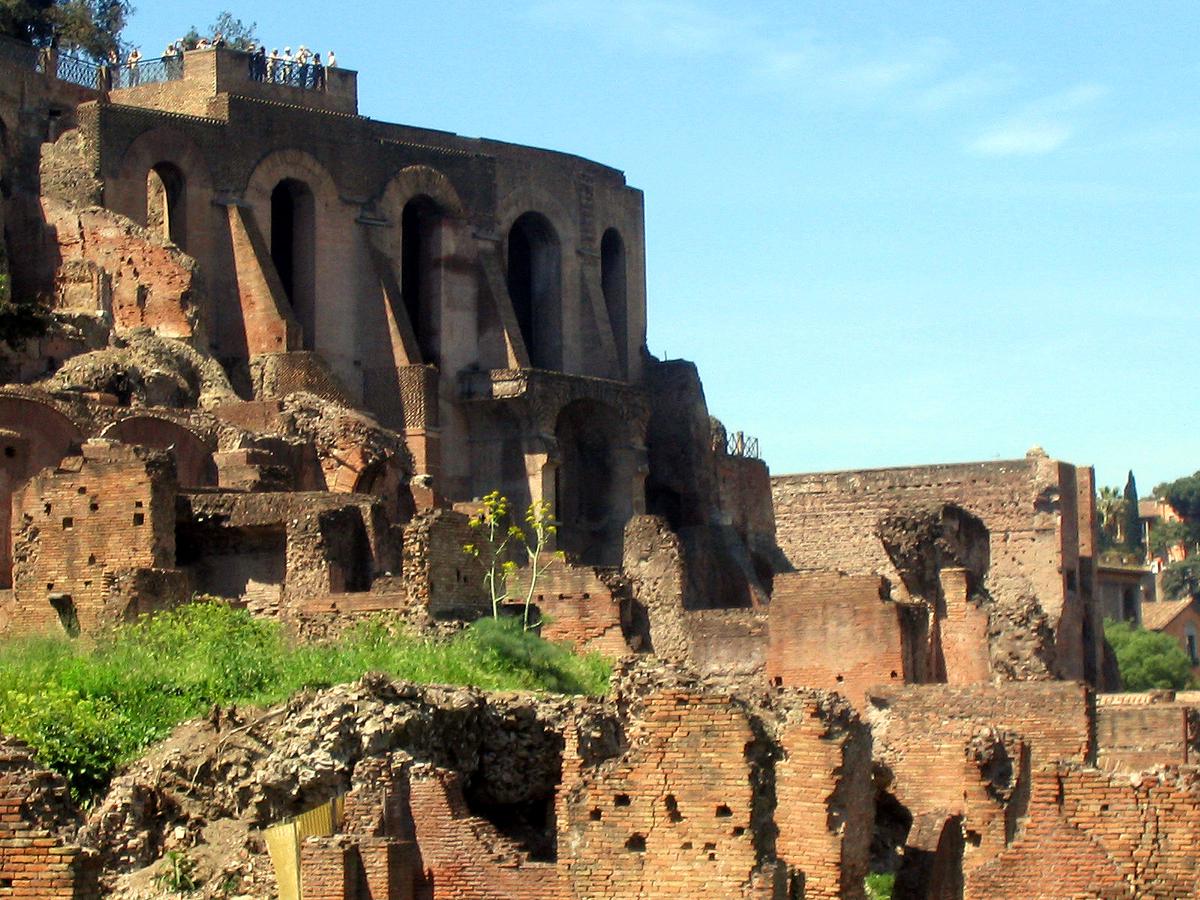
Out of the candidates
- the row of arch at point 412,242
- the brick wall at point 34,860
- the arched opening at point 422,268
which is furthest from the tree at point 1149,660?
the brick wall at point 34,860

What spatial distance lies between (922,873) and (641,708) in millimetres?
2509

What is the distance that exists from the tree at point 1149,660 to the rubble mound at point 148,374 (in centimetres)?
2389

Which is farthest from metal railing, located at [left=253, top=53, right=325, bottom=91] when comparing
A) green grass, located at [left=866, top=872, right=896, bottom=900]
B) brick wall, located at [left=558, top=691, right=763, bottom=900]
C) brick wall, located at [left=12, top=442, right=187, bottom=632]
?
brick wall, located at [left=558, top=691, right=763, bottom=900]

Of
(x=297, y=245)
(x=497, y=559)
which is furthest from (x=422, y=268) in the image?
(x=497, y=559)

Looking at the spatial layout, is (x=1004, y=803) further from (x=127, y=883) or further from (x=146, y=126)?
(x=146, y=126)

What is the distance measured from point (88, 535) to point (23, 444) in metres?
2.84

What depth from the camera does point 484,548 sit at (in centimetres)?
3022

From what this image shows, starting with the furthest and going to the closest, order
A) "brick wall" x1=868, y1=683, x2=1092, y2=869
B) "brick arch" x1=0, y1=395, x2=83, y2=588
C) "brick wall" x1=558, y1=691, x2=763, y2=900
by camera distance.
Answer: "brick arch" x1=0, y1=395, x2=83, y2=588 < "brick wall" x1=868, y1=683, x2=1092, y2=869 < "brick wall" x1=558, y1=691, x2=763, y2=900

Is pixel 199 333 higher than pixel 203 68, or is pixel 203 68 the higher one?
pixel 203 68

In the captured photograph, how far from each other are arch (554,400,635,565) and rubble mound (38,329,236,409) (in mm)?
7219

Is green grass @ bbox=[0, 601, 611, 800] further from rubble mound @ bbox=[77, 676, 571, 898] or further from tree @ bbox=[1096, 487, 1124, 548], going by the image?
tree @ bbox=[1096, 487, 1124, 548]

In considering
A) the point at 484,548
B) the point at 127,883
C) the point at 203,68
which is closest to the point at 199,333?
the point at 203,68

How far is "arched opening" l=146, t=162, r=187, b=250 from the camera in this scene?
43594 mm

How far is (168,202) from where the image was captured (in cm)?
4403
